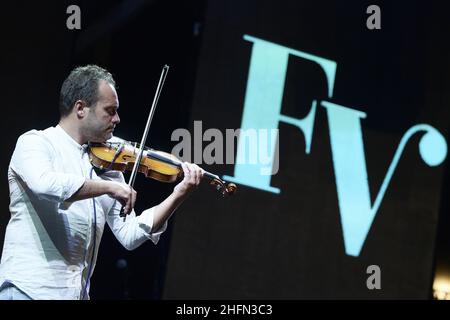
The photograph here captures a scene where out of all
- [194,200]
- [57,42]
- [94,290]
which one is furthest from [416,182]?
[57,42]

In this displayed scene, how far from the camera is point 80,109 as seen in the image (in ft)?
7.77

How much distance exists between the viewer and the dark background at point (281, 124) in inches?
184

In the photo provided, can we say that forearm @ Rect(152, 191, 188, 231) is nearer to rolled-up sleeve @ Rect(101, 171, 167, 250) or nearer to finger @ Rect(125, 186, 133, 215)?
rolled-up sleeve @ Rect(101, 171, 167, 250)

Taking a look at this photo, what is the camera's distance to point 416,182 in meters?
5.79

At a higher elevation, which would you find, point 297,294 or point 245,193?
point 245,193

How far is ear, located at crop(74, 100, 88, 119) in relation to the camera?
2.37m

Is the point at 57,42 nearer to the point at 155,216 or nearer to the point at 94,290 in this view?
the point at 94,290

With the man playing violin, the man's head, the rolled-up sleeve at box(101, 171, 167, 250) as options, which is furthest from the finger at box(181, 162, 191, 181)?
the man's head

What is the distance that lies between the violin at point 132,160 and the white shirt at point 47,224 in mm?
117

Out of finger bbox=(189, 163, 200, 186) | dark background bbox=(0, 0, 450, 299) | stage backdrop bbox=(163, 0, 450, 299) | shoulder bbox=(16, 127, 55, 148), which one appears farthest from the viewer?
stage backdrop bbox=(163, 0, 450, 299)

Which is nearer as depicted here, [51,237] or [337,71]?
[51,237]

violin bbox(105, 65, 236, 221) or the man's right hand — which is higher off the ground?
violin bbox(105, 65, 236, 221)

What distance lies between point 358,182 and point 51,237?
12.3ft
